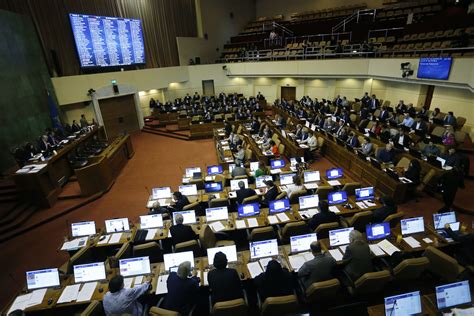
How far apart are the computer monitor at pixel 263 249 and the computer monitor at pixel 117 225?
3.14m

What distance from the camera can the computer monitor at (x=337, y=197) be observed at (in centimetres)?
665

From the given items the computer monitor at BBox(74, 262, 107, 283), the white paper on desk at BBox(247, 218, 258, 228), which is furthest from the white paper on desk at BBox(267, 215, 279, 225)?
the computer monitor at BBox(74, 262, 107, 283)

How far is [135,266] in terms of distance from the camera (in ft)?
15.6

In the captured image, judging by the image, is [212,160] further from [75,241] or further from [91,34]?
[91,34]

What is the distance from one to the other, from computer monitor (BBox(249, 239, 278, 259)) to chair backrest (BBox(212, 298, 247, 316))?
50.9 inches

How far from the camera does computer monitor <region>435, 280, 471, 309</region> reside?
141 inches

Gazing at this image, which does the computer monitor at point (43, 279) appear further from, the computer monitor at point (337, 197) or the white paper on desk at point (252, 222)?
the computer monitor at point (337, 197)

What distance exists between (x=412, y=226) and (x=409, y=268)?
1.37 metres

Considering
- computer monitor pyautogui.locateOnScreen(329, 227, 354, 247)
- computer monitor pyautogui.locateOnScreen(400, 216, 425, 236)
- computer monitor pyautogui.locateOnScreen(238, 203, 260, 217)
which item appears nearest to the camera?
computer monitor pyautogui.locateOnScreen(329, 227, 354, 247)

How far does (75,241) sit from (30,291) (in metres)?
1.42

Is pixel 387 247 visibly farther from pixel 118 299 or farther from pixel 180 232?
pixel 118 299

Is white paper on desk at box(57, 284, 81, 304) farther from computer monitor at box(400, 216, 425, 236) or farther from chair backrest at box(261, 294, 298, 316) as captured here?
computer monitor at box(400, 216, 425, 236)

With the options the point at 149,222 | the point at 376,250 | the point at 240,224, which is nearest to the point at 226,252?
the point at 240,224

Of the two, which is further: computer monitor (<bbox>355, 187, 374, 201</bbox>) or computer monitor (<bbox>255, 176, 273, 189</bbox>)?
computer monitor (<bbox>255, 176, 273, 189</bbox>)
